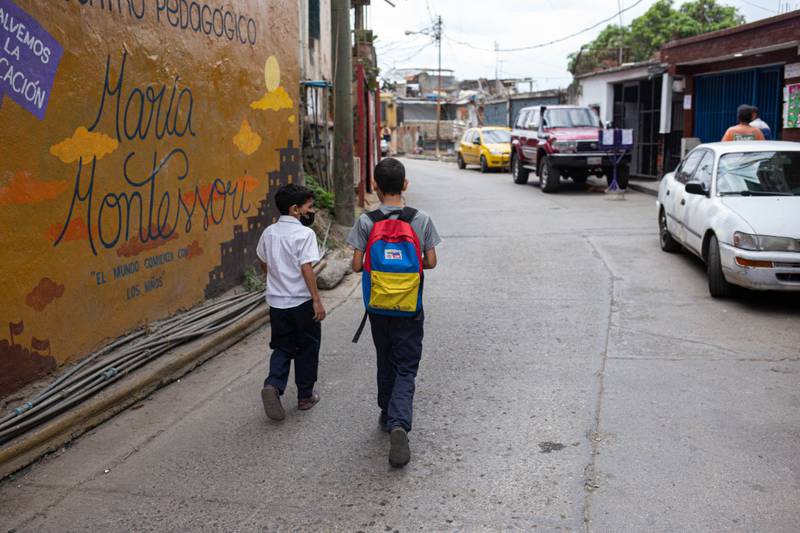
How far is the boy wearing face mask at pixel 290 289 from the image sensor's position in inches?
192

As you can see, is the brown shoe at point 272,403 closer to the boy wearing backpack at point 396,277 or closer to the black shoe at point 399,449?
the boy wearing backpack at point 396,277

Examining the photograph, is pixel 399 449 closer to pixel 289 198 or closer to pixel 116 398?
pixel 289 198

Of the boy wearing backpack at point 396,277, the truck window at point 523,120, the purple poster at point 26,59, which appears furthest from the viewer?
the truck window at point 523,120

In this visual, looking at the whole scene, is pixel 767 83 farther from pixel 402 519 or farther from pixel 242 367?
pixel 402 519

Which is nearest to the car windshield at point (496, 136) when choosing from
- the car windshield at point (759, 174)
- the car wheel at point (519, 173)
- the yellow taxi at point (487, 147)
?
the yellow taxi at point (487, 147)

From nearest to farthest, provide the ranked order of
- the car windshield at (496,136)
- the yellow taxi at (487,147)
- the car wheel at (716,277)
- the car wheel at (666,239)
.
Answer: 1. the car wheel at (716,277)
2. the car wheel at (666,239)
3. the yellow taxi at (487,147)
4. the car windshield at (496,136)

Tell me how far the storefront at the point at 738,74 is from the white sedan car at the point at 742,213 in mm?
6109

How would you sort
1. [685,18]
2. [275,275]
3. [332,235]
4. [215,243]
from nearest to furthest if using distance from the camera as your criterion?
[275,275] → [215,243] → [332,235] → [685,18]

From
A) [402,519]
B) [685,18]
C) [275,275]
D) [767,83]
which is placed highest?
[685,18]

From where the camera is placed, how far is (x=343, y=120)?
1121 cm

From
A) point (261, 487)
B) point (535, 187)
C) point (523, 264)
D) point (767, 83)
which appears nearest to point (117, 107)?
point (261, 487)

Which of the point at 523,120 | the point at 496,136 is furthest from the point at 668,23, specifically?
the point at 523,120

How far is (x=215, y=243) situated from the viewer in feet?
24.7

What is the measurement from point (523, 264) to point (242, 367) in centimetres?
492
